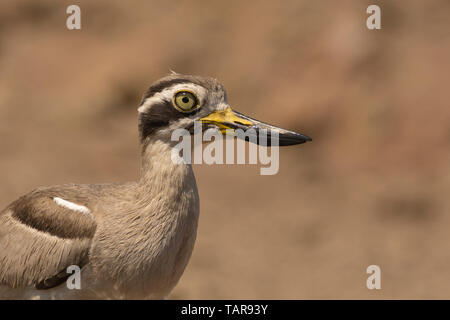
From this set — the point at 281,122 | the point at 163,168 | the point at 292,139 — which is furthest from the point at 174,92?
the point at 281,122

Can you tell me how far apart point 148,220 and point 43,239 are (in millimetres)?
863

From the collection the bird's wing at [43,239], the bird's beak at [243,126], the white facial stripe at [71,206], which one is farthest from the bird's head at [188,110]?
the bird's wing at [43,239]

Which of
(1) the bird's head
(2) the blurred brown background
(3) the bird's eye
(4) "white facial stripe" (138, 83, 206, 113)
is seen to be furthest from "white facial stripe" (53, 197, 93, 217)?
(2) the blurred brown background

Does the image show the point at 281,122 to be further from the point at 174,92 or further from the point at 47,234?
the point at 174,92

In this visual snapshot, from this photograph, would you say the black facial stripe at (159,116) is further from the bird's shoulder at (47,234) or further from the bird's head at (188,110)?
the bird's shoulder at (47,234)

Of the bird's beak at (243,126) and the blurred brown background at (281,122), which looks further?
the blurred brown background at (281,122)

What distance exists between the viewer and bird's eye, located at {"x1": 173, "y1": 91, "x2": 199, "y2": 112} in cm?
463

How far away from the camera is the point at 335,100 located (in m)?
13.1

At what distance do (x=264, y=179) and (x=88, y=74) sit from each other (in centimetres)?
434

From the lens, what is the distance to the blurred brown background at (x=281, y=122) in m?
11.1

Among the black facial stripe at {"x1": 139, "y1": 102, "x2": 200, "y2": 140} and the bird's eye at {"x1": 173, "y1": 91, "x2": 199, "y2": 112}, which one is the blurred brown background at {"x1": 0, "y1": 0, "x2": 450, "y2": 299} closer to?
the black facial stripe at {"x1": 139, "y1": 102, "x2": 200, "y2": 140}

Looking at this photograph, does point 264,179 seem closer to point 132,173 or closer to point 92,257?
point 132,173

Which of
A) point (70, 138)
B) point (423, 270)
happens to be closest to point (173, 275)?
point (423, 270)

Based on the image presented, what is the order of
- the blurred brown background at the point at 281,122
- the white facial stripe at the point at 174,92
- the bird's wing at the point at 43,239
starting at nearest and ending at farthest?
the white facial stripe at the point at 174,92 < the bird's wing at the point at 43,239 < the blurred brown background at the point at 281,122
